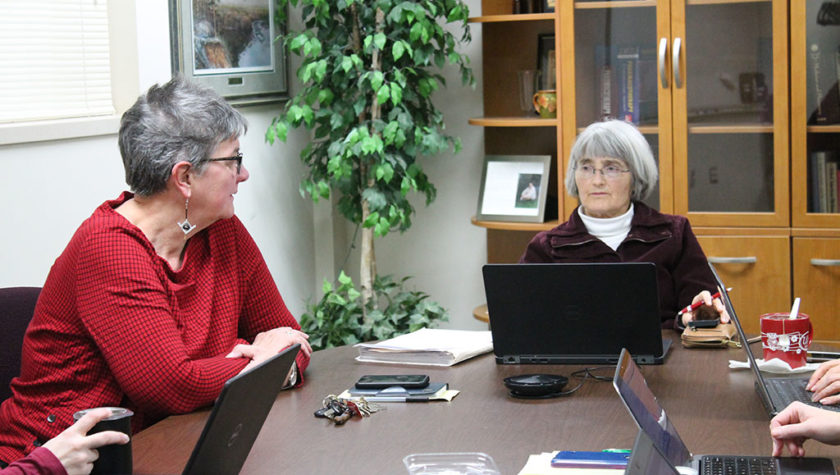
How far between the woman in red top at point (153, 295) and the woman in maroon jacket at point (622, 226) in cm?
96

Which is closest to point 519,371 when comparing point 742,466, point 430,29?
point 742,466

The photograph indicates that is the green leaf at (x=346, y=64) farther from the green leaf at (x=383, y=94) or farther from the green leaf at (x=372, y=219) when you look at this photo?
the green leaf at (x=372, y=219)

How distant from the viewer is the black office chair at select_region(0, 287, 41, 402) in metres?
2.13

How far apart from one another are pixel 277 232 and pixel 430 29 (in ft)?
3.33

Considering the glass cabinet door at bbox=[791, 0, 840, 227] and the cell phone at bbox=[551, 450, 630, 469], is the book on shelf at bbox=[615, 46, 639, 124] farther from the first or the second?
the cell phone at bbox=[551, 450, 630, 469]

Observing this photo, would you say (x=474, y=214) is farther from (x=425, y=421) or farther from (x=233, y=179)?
(x=425, y=421)

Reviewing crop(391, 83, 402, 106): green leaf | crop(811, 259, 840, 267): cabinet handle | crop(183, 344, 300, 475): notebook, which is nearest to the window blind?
crop(391, 83, 402, 106): green leaf

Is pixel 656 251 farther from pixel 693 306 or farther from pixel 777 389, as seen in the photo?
pixel 777 389

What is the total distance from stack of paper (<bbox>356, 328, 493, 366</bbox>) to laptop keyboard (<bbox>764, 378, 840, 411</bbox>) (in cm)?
63

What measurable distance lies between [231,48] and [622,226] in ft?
5.56

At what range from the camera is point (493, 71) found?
4.30 metres

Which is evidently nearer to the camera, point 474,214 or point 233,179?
point 233,179

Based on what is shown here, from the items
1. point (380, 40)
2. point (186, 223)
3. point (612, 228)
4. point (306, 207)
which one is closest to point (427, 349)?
point (186, 223)

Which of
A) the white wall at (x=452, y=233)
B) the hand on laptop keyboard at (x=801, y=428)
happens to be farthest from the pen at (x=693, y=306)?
the white wall at (x=452, y=233)
